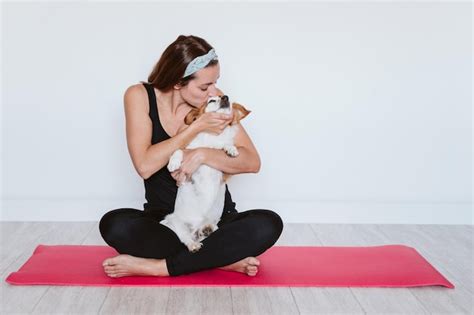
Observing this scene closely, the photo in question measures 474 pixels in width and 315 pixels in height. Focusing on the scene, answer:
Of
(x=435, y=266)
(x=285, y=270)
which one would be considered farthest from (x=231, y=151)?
(x=435, y=266)

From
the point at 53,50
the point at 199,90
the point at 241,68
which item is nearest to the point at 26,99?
the point at 53,50

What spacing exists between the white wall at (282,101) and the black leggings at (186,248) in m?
1.09

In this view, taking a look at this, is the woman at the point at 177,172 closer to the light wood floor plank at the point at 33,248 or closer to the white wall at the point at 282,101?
the light wood floor plank at the point at 33,248

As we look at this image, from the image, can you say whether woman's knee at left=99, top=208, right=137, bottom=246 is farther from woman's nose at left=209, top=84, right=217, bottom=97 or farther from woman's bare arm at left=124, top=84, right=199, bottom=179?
woman's nose at left=209, top=84, right=217, bottom=97

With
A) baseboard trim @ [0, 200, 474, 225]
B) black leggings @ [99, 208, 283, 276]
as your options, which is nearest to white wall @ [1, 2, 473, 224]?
baseboard trim @ [0, 200, 474, 225]

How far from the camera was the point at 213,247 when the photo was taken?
2.27 meters

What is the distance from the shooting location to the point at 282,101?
11.0ft

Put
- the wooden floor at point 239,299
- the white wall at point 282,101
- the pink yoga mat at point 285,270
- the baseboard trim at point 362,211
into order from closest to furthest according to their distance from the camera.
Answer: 1. the wooden floor at point 239,299
2. the pink yoga mat at point 285,270
3. the white wall at point 282,101
4. the baseboard trim at point 362,211

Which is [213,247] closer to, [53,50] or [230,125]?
[230,125]

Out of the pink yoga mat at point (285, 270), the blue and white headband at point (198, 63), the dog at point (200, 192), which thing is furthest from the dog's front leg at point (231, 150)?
the pink yoga mat at point (285, 270)

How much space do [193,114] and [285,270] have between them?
0.71 metres

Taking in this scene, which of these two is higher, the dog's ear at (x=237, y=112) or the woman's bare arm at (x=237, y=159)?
the dog's ear at (x=237, y=112)

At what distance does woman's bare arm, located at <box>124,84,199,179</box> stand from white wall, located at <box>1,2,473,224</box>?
893 millimetres

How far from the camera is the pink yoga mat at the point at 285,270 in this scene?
2.25m
